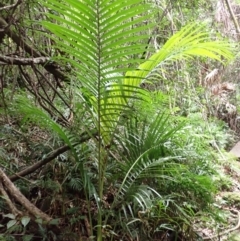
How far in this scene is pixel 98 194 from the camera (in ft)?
6.63

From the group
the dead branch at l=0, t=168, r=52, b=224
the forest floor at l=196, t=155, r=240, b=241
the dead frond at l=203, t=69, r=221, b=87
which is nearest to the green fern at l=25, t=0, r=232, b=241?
the dead branch at l=0, t=168, r=52, b=224

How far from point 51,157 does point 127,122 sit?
0.50m

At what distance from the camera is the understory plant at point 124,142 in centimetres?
180

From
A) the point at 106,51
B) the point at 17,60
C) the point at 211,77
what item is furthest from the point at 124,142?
the point at 211,77

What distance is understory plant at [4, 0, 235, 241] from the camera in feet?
5.90

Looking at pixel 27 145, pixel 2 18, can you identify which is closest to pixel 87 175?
pixel 27 145

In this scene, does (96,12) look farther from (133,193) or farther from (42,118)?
(133,193)

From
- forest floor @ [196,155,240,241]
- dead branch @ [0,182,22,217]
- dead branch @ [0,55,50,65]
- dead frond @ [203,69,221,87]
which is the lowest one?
forest floor @ [196,155,240,241]

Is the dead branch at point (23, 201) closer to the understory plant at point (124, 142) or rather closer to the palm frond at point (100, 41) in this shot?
the understory plant at point (124, 142)

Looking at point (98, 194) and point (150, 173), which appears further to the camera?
point (150, 173)

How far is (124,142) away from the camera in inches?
87.2

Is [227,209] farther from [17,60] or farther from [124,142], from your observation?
[17,60]

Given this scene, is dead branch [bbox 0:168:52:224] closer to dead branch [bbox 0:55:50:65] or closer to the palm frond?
the palm frond

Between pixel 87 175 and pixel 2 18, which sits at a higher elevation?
pixel 2 18
